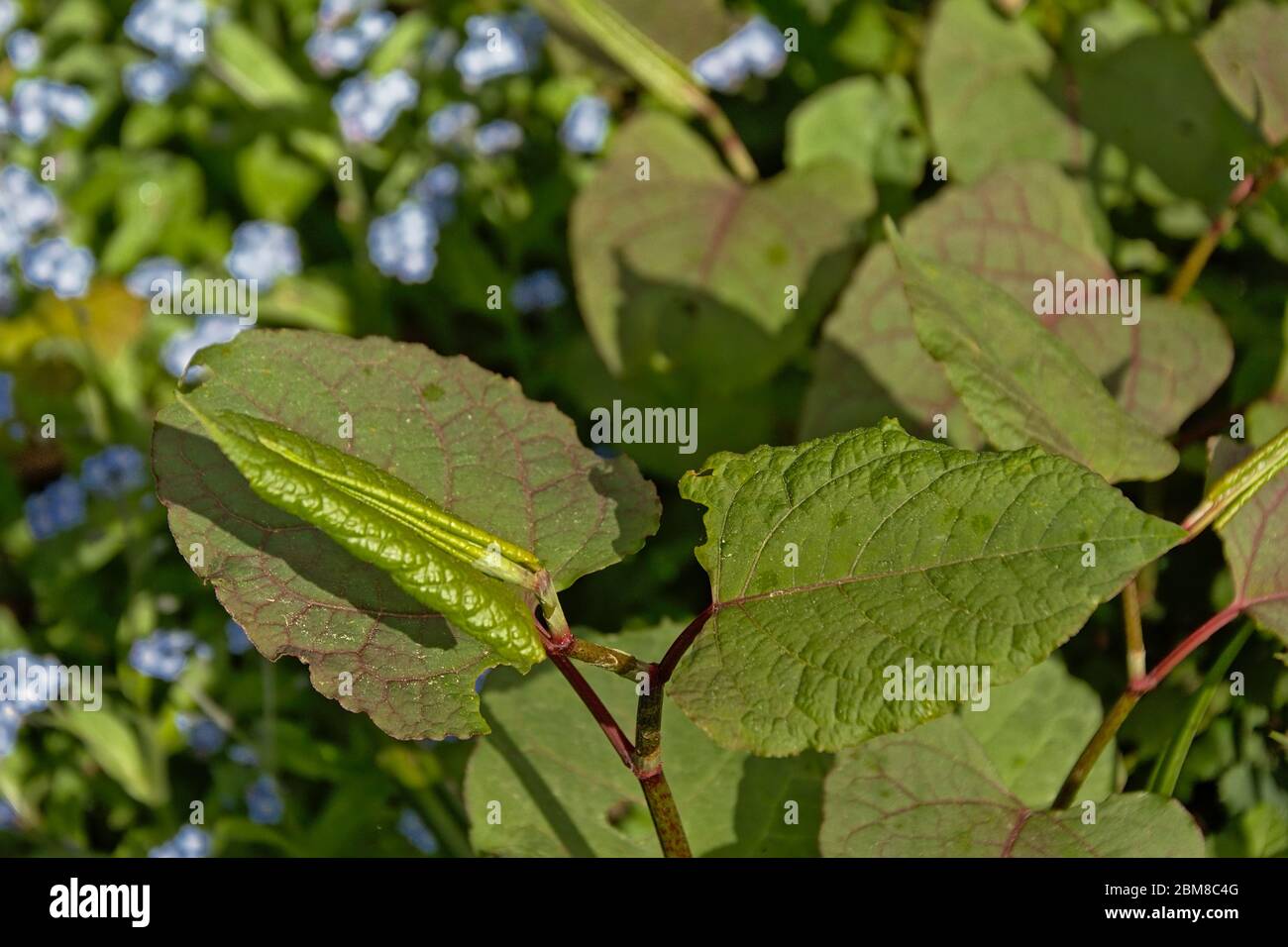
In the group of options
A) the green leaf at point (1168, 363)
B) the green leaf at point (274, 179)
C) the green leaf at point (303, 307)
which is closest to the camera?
the green leaf at point (1168, 363)

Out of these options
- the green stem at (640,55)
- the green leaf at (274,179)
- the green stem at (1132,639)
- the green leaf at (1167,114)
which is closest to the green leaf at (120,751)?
the green leaf at (274,179)

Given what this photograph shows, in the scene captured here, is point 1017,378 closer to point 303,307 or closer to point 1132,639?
point 1132,639

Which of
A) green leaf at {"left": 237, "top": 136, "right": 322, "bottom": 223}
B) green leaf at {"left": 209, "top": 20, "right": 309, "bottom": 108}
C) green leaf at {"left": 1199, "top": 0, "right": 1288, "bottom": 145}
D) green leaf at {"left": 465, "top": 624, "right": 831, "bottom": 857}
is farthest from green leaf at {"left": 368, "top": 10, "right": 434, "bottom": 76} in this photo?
green leaf at {"left": 465, "top": 624, "right": 831, "bottom": 857}

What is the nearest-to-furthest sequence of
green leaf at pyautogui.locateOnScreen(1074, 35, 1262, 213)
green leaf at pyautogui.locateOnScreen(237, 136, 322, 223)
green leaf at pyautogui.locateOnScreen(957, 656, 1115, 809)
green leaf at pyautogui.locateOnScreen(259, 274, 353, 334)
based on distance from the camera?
green leaf at pyautogui.locateOnScreen(957, 656, 1115, 809) < green leaf at pyautogui.locateOnScreen(1074, 35, 1262, 213) < green leaf at pyautogui.locateOnScreen(259, 274, 353, 334) < green leaf at pyautogui.locateOnScreen(237, 136, 322, 223)

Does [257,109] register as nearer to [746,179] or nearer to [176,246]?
[176,246]

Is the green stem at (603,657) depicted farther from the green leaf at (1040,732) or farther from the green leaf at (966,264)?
the green leaf at (966,264)

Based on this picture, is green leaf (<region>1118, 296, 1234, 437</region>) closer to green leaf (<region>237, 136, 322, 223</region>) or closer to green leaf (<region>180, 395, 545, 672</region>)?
green leaf (<region>180, 395, 545, 672</region>)
